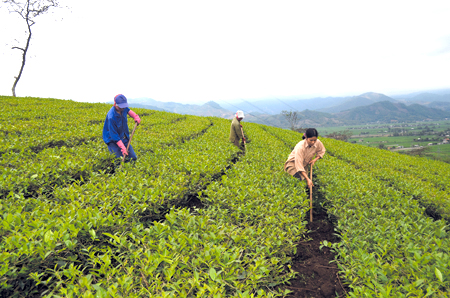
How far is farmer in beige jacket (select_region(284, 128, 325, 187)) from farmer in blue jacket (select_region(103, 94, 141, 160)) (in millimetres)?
4664

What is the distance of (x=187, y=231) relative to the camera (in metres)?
2.95

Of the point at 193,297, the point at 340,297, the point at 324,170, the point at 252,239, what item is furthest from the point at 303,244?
the point at 324,170

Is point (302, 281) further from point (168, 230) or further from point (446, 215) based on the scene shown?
point (446, 215)

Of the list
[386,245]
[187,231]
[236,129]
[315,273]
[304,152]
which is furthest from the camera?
[236,129]

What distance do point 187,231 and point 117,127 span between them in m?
4.22

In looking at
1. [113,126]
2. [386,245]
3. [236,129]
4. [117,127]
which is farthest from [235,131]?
[386,245]

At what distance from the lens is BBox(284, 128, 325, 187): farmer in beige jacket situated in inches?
203

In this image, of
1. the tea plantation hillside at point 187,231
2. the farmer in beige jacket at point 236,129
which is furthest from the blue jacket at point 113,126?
the farmer in beige jacket at point 236,129

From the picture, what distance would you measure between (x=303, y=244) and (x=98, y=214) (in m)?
3.59

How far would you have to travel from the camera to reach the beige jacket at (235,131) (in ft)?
29.2

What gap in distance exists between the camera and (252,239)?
292 centimetres

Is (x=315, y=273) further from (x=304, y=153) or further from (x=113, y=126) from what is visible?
(x=113, y=126)

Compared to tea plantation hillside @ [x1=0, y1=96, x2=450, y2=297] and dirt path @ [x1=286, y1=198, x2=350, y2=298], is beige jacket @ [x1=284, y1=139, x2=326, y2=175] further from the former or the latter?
dirt path @ [x1=286, y1=198, x2=350, y2=298]

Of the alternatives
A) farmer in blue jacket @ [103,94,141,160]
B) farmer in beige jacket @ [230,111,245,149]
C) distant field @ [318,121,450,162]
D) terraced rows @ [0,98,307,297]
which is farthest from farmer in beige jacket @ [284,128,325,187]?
distant field @ [318,121,450,162]
